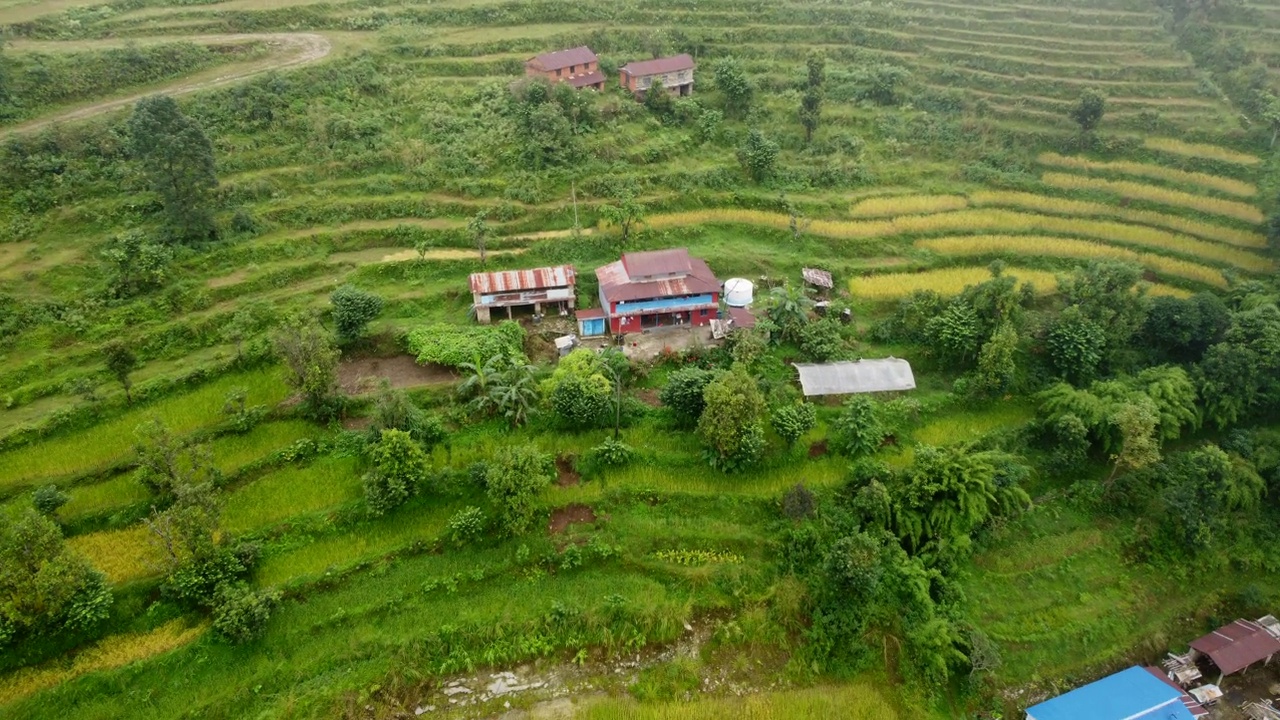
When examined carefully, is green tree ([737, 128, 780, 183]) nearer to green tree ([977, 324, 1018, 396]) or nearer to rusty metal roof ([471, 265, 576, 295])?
rusty metal roof ([471, 265, 576, 295])

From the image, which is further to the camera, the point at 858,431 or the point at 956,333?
the point at 956,333

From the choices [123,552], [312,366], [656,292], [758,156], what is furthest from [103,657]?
[758,156]

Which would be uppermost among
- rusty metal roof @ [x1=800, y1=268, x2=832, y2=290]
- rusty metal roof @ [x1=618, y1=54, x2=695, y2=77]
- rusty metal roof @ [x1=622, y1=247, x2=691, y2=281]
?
rusty metal roof @ [x1=618, y1=54, x2=695, y2=77]

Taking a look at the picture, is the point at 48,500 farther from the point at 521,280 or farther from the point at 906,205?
the point at 906,205

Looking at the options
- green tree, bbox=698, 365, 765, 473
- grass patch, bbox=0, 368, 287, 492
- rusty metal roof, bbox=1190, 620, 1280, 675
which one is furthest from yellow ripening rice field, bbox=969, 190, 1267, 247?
grass patch, bbox=0, 368, 287, 492

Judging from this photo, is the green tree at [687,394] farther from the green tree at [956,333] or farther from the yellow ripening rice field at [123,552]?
the yellow ripening rice field at [123,552]

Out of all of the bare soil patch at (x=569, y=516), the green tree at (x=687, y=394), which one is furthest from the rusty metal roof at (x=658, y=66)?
the bare soil patch at (x=569, y=516)
